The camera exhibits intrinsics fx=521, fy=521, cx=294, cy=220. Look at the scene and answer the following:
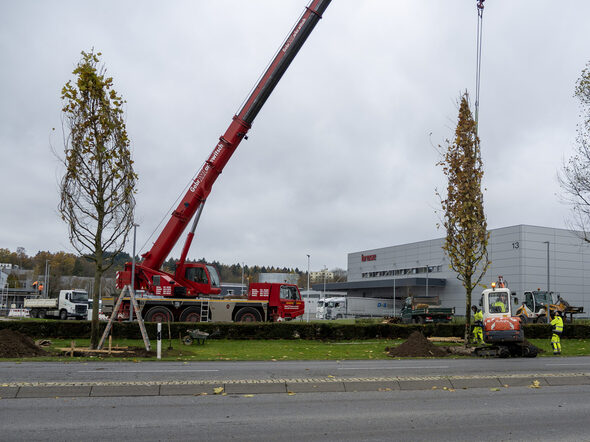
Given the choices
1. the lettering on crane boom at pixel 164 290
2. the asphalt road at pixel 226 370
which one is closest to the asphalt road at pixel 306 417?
the asphalt road at pixel 226 370

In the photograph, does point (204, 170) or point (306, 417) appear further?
point (204, 170)

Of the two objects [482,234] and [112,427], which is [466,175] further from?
[112,427]

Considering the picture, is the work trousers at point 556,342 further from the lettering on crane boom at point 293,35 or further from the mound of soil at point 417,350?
the lettering on crane boom at point 293,35

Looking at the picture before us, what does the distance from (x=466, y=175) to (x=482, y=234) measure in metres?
2.50

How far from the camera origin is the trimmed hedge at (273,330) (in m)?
22.0

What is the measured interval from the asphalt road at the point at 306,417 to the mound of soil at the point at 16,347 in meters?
7.89

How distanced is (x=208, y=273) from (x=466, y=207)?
43.4ft

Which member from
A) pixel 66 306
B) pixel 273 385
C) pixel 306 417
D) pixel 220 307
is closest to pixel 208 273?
pixel 220 307

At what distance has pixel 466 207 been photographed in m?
21.0

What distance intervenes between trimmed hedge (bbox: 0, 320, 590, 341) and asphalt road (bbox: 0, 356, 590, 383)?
8.68m

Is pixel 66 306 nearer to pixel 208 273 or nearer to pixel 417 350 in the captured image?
pixel 208 273

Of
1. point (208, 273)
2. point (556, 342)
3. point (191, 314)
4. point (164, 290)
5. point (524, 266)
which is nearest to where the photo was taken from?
point (556, 342)

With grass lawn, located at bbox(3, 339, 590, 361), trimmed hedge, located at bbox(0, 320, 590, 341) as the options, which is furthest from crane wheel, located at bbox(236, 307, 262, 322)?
grass lawn, located at bbox(3, 339, 590, 361)

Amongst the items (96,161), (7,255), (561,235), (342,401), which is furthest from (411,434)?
(7,255)
